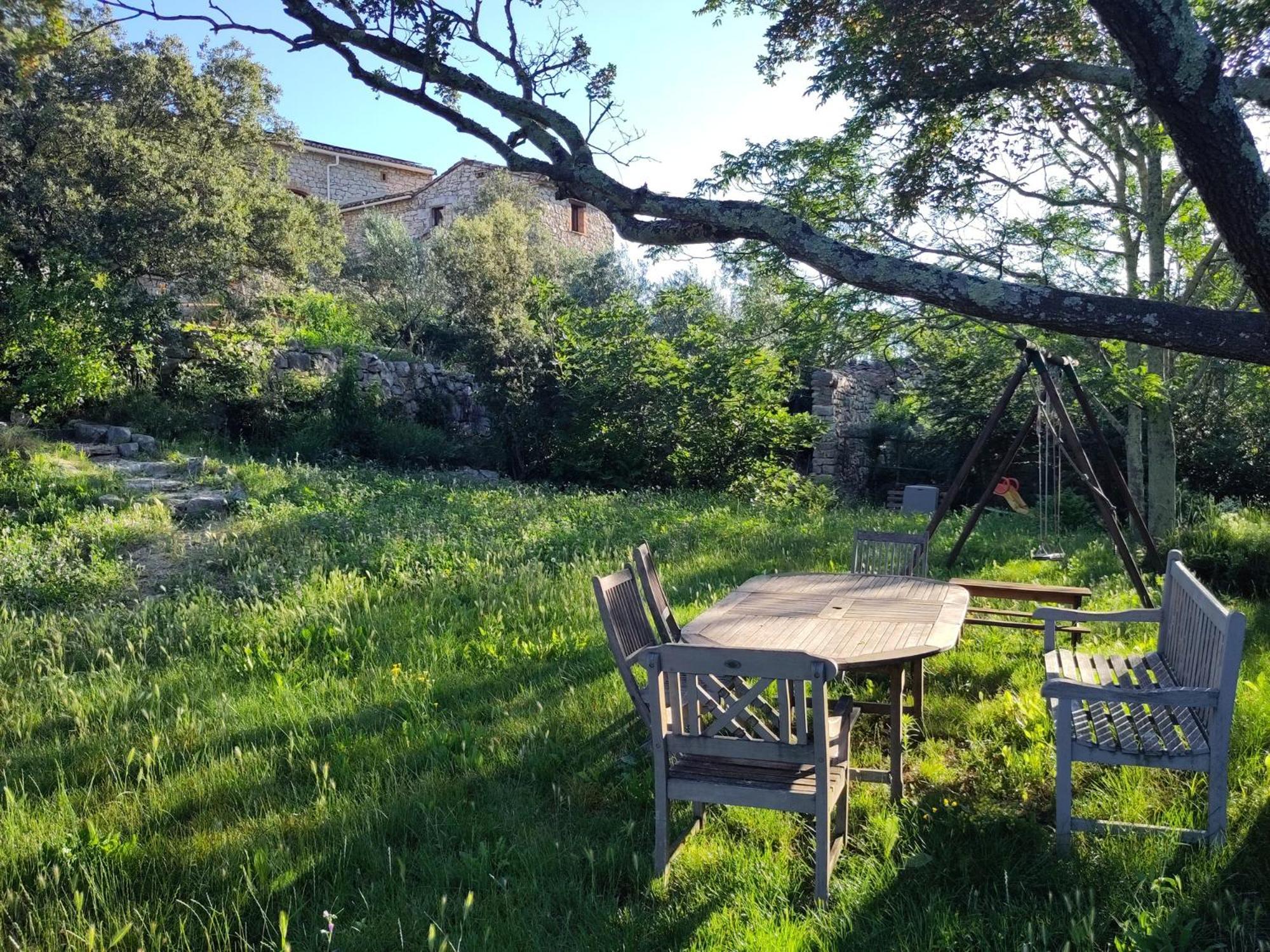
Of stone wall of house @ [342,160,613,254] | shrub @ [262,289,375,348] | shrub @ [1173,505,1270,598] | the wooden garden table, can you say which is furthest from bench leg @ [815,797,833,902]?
stone wall of house @ [342,160,613,254]

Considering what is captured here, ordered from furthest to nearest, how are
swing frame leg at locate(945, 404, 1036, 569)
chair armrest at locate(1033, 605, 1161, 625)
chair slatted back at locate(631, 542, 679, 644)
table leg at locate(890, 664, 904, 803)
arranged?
swing frame leg at locate(945, 404, 1036, 569) < chair slatted back at locate(631, 542, 679, 644) < chair armrest at locate(1033, 605, 1161, 625) < table leg at locate(890, 664, 904, 803)

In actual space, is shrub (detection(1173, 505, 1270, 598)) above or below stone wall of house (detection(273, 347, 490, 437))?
below

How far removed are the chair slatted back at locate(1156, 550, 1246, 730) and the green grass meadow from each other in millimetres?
463

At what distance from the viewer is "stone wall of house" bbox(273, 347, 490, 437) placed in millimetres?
15523

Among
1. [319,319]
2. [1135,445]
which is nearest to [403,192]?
[319,319]

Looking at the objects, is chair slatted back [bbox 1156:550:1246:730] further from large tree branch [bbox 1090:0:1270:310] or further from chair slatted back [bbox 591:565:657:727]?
chair slatted back [bbox 591:565:657:727]

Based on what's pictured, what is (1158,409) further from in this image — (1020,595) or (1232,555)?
(1020,595)

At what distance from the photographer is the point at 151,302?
13664 millimetres

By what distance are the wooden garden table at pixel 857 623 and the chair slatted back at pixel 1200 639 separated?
0.94 m

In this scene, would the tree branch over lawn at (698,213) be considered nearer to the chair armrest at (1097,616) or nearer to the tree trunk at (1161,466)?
the chair armrest at (1097,616)

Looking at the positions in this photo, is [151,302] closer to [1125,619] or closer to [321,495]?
[321,495]

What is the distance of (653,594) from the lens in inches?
189

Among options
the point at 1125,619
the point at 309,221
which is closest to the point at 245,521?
the point at 1125,619

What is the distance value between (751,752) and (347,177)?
3218cm
